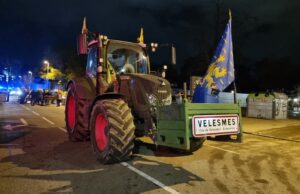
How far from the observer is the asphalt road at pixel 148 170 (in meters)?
6.14

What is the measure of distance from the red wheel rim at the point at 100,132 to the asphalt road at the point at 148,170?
0.42 m

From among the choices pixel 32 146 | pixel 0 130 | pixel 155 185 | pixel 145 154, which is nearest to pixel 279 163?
pixel 145 154

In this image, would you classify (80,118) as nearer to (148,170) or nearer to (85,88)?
(85,88)

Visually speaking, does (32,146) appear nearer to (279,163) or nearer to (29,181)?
(29,181)

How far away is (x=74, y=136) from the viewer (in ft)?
34.8

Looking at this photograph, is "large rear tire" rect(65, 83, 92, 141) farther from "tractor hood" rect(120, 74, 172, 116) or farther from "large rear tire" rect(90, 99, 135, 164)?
"large rear tire" rect(90, 99, 135, 164)

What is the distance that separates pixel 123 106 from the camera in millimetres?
7777

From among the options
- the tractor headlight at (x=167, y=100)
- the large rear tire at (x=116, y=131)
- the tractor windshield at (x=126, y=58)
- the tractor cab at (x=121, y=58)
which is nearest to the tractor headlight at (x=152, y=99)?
the tractor headlight at (x=167, y=100)

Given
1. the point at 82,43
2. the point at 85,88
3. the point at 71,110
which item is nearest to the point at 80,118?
the point at 85,88

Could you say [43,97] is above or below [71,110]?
above

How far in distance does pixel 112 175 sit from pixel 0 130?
826 cm

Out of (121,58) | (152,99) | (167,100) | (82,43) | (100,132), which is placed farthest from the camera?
(121,58)

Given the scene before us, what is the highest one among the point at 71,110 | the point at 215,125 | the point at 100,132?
the point at 71,110

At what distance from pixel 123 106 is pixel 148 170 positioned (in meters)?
1.55
